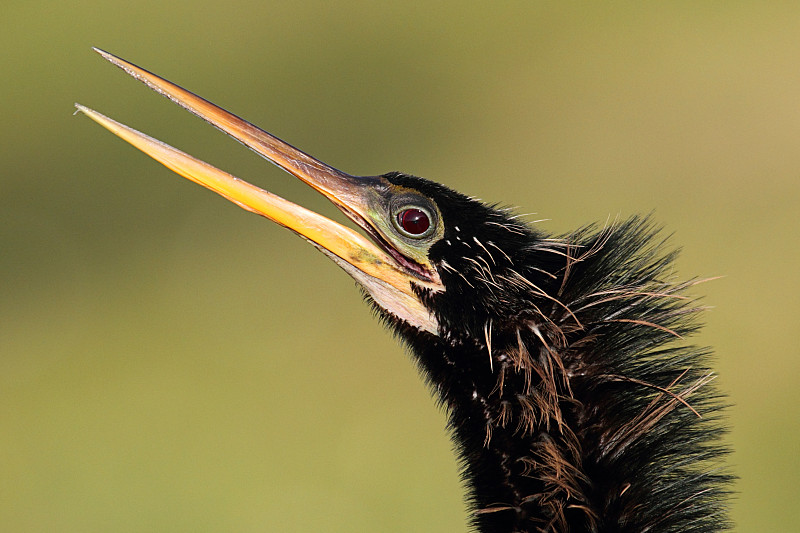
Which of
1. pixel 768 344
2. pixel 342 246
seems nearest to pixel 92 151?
pixel 768 344

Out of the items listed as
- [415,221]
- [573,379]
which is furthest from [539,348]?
[415,221]

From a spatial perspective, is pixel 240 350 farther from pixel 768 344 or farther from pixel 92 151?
pixel 768 344

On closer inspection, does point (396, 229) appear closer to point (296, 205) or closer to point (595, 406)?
point (296, 205)

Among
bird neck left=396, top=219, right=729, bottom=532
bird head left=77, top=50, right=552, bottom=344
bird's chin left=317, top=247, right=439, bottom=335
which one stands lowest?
bird neck left=396, top=219, right=729, bottom=532

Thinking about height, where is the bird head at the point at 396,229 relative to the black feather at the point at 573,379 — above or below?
above

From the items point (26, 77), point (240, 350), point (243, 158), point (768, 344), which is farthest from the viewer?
point (26, 77)

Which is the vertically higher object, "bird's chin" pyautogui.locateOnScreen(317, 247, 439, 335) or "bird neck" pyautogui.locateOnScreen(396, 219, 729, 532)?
"bird's chin" pyautogui.locateOnScreen(317, 247, 439, 335)


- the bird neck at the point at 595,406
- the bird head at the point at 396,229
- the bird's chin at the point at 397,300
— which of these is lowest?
the bird neck at the point at 595,406
